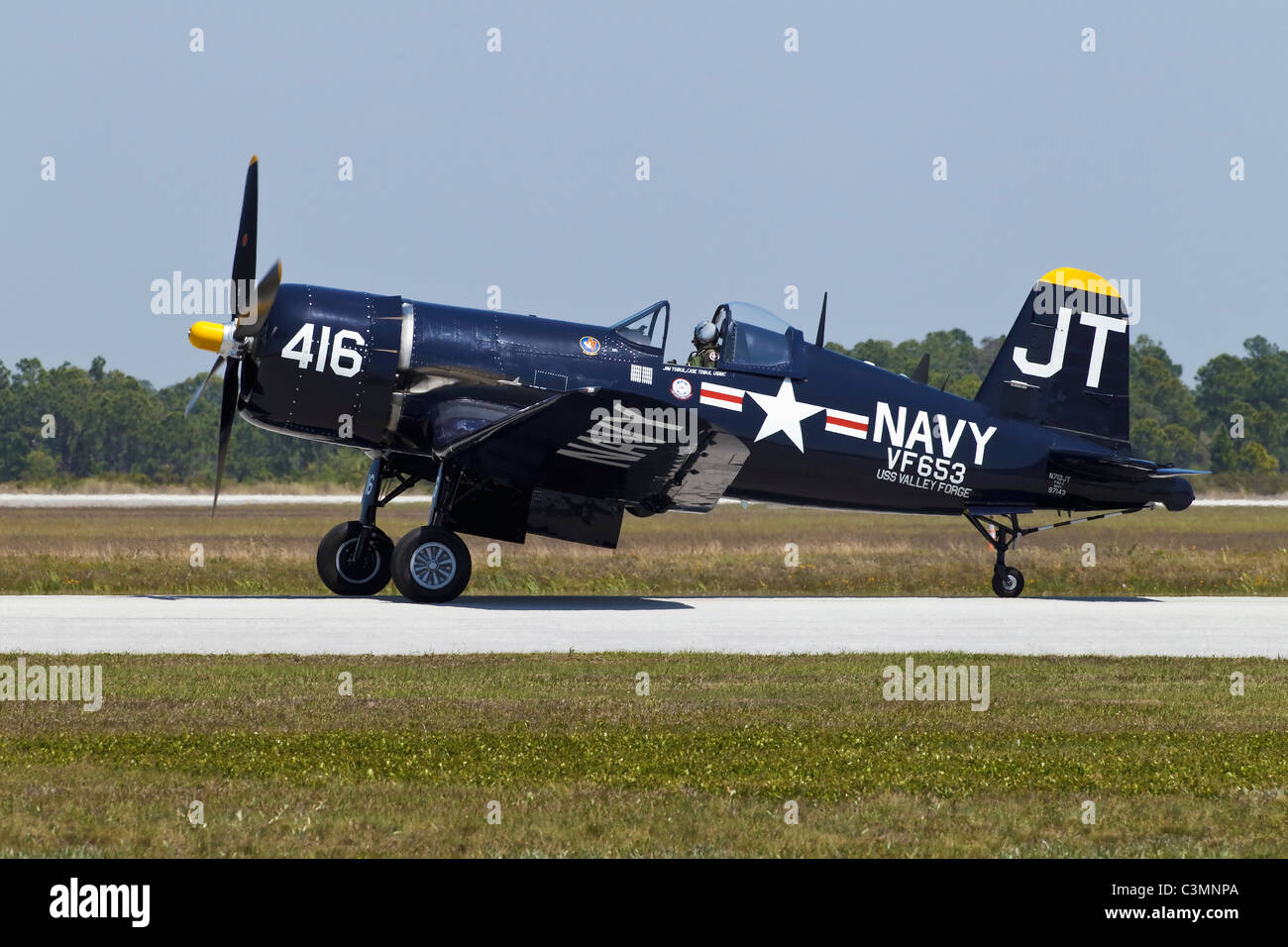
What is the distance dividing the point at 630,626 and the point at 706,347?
14.1ft

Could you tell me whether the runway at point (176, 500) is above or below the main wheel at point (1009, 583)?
above

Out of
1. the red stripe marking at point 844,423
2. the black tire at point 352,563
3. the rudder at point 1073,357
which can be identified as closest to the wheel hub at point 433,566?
the black tire at point 352,563

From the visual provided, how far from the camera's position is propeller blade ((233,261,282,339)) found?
1588 centimetres

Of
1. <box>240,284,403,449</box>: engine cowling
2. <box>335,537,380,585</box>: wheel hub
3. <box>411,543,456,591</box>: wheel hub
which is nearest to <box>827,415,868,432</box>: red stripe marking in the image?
<box>411,543,456,591</box>: wheel hub

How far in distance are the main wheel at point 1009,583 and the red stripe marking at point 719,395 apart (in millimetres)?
5256

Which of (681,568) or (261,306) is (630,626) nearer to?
(261,306)

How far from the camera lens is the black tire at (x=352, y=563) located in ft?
60.0

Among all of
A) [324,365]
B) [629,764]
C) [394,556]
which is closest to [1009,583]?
[394,556]

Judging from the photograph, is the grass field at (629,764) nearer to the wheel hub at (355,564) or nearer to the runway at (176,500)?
the wheel hub at (355,564)

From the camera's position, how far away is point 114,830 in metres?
6.12

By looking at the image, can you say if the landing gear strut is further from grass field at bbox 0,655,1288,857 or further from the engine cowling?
grass field at bbox 0,655,1288,857

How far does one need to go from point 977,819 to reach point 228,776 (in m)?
3.70

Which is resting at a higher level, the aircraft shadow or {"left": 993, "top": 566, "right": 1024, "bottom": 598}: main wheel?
{"left": 993, "top": 566, "right": 1024, "bottom": 598}: main wheel

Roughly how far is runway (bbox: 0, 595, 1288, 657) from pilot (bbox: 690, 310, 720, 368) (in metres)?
3.08
